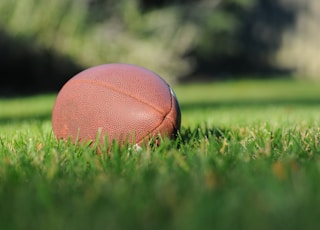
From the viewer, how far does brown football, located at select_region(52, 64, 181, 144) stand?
11.1 feet

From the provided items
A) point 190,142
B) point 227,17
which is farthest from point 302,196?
point 227,17

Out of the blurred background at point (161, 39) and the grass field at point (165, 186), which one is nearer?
the grass field at point (165, 186)

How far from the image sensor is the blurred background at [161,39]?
11203mm

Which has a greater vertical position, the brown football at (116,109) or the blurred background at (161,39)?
the brown football at (116,109)

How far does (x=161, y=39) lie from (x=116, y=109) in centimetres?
955

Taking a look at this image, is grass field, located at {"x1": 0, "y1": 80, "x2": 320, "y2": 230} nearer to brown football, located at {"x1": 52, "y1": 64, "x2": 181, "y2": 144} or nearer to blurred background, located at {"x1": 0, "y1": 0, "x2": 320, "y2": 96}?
brown football, located at {"x1": 52, "y1": 64, "x2": 181, "y2": 144}

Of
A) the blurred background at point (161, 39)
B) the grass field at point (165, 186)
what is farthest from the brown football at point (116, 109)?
the blurred background at point (161, 39)

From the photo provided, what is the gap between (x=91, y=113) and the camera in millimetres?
3438

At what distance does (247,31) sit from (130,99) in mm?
13368

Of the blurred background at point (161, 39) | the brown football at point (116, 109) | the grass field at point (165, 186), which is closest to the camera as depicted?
the grass field at point (165, 186)

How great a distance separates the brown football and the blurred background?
7574 millimetres

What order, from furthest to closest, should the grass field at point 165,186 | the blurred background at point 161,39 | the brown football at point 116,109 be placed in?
the blurred background at point 161,39, the brown football at point 116,109, the grass field at point 165,186

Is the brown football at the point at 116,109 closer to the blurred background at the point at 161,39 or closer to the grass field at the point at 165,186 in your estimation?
the grass field at the point at 165,186

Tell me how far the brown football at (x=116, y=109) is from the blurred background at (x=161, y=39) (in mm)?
7574
